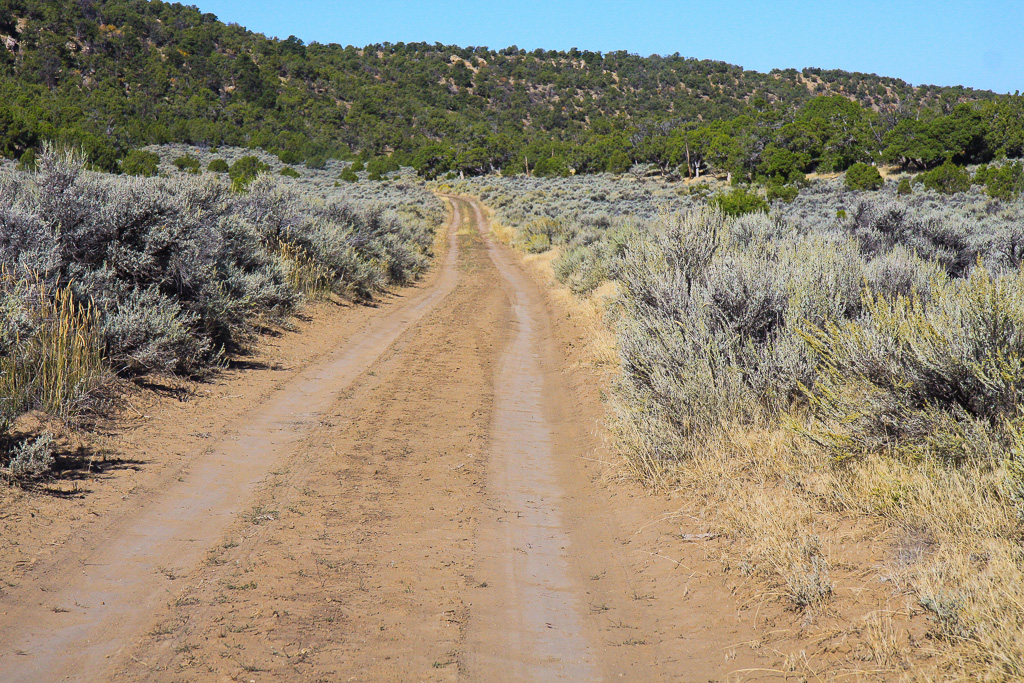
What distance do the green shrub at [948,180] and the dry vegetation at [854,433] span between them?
25496mm

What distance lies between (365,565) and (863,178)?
3713 cm

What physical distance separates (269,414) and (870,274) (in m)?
6.35

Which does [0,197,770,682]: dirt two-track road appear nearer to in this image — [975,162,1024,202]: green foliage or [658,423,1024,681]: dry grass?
[658,423,1024,681]: dry grass

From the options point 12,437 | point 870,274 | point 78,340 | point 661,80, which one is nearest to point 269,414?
point 78,340

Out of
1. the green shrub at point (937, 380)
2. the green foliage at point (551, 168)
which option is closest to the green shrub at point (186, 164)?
the green foliage at point (551, 168)

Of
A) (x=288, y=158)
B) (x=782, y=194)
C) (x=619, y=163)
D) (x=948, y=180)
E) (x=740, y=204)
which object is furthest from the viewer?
(x=619, y=163)

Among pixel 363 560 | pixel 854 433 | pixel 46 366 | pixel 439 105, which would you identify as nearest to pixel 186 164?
pixel 46 366

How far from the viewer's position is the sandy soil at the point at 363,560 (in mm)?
3090

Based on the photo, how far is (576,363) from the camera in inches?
375

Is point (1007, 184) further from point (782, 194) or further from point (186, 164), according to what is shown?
point (186, 164)

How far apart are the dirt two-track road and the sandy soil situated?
14mm

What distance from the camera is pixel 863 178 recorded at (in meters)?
34.8

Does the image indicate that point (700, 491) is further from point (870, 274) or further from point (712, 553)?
point (870, 274)

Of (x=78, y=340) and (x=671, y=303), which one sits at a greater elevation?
(x=671, y=303)
